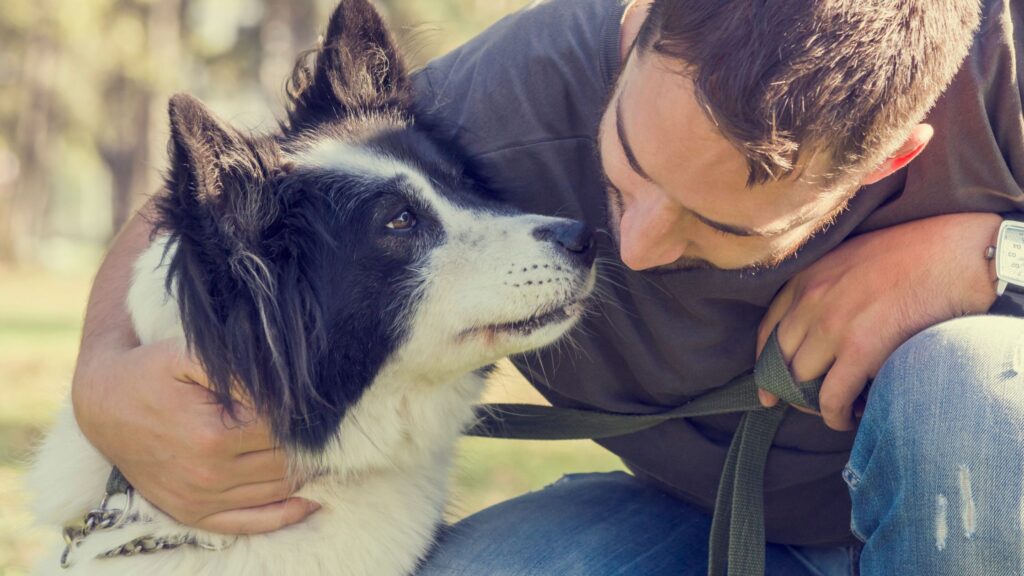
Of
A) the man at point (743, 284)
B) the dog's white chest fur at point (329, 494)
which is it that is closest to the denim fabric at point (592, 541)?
the man at point (743, 284)

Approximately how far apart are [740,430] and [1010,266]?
63 centimetres

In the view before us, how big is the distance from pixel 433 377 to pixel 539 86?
0.71 metres

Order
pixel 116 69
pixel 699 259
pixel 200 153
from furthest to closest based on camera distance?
1. pixel 116 69
2. pixel 699 259
3. pixel 200 153

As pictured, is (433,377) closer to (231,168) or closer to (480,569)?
(480,569)

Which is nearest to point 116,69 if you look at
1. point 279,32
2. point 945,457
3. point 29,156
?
point 279,32

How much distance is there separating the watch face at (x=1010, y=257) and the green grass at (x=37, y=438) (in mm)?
1181

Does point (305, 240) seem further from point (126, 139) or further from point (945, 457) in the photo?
point (126, 139)

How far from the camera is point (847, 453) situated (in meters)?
2.21

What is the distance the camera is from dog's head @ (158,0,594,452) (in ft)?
6.25

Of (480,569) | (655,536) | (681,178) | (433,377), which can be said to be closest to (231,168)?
(433,377)

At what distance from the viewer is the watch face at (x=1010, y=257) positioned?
6.20ft

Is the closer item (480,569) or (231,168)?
(231,168)

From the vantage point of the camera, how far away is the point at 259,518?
2.05 m

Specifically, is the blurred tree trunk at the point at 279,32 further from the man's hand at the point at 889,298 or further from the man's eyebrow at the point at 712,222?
the man's hand at the point at 889,298
